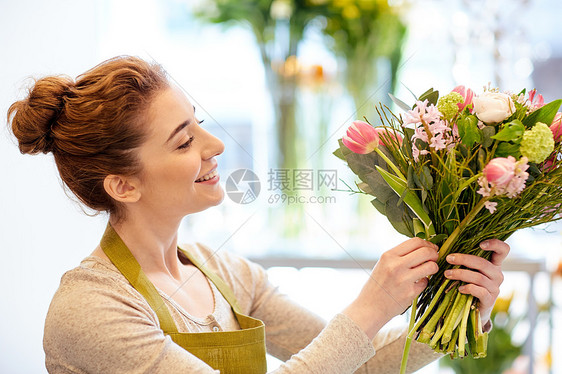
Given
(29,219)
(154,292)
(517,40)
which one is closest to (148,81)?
(154,292)

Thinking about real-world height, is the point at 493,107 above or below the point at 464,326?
above

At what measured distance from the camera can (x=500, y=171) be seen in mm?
796

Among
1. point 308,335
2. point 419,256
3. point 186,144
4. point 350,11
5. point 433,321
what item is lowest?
point 308,335

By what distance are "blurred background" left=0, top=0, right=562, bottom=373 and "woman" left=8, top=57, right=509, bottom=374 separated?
71 cm

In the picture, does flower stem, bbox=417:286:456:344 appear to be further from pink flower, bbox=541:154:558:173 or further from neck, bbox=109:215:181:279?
neck, bbox=109:215:181:279

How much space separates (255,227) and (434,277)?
1.43m

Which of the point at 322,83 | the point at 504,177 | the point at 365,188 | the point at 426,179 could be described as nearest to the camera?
the point at 504,177

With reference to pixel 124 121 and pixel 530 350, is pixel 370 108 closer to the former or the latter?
pixel 530 350

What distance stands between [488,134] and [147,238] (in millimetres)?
693

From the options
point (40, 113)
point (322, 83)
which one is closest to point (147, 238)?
point (40, 113)

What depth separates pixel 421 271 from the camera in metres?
0.95

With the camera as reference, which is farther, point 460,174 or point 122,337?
point 122,337

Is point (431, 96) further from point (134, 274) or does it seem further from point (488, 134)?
point (134, 274)

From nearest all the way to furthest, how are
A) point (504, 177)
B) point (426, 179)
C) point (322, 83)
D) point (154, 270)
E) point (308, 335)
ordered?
point (504, 177), point (426, 179), point (154, 270), point (308, 335), point (322, 83)
